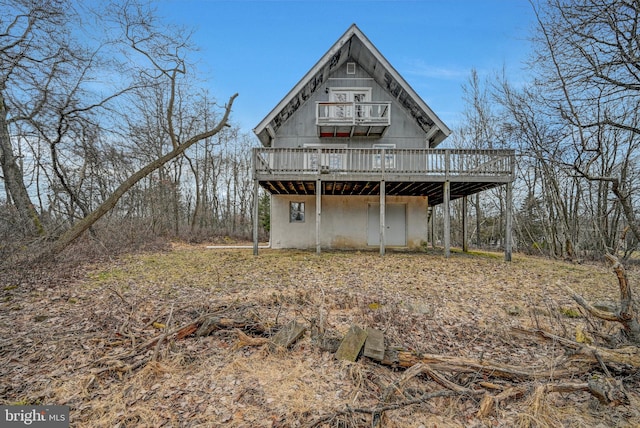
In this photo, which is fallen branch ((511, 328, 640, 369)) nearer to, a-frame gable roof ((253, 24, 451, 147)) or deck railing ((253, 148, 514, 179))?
deck railing ((253, 148, 514, 179))

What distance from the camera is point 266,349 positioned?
13.3 ft

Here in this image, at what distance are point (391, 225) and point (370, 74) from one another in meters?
7.26

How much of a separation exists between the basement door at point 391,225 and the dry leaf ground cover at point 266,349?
6.26 metres

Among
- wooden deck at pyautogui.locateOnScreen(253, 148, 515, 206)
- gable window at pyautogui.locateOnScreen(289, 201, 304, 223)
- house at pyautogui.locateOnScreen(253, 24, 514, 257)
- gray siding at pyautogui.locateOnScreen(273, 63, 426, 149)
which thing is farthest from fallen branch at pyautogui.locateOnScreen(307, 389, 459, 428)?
gray siding at pyautogui.locateOnScreen(273, 63, 426, 149)

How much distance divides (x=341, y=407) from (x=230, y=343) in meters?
1.99

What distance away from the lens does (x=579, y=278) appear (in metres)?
8.32

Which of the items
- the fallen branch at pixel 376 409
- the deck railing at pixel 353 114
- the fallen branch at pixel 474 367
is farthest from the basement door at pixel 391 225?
the fallen branch at pixel 376 409

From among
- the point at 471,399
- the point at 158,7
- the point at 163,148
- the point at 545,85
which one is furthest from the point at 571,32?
the point at 163,148

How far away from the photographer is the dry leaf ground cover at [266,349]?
2932 millimetres

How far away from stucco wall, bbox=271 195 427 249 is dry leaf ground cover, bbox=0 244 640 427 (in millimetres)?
6202

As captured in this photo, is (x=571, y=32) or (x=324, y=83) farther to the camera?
(x=324, y=83)

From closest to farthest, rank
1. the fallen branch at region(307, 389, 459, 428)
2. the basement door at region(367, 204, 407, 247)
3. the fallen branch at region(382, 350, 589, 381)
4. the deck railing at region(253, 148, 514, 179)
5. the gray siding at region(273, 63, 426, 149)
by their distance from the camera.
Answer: the fallen branch at region(307, 389, 459, 428), the fallen branch at region(382, 350, 589, 381), the deck railing at region(253, 148, 514, 179), the gray siding at region(273, 63, 426, 149), the basement door at region(367, 204, 407, 247)

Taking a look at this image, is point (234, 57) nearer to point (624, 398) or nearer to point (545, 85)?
point (545, 85)

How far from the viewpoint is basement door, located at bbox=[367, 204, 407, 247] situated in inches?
552
